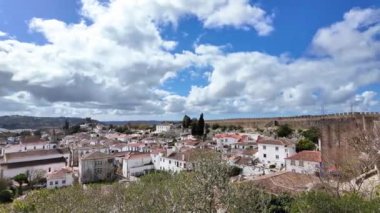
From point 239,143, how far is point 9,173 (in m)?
43.9

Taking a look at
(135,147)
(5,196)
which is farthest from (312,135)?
Result: (5,196)

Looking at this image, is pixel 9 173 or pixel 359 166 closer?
pixel 359 166

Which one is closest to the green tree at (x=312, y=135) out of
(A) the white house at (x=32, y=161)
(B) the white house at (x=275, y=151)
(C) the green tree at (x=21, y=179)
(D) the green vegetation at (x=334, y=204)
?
(B) the white house at (x=275, y=151)

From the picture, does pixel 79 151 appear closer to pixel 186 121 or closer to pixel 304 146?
pixel 186 121

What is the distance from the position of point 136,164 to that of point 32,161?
74.4 feet

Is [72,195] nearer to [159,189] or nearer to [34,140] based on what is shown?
[159,189]

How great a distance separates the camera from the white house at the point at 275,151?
51406 mm

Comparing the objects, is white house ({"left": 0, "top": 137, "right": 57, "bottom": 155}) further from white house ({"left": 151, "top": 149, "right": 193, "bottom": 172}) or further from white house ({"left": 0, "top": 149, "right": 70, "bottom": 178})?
white house ({"left": 151, "top": 149, "right": 193, "bottom": 172})

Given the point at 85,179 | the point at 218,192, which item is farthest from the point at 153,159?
the point at 218,192

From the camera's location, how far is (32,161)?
63000mm

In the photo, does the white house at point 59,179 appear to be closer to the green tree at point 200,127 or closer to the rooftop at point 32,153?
the rooftop at point 32,153

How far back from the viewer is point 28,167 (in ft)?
192

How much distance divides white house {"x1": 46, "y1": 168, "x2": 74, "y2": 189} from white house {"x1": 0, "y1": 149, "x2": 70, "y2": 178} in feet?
29.3

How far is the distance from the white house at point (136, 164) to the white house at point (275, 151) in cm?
1936
